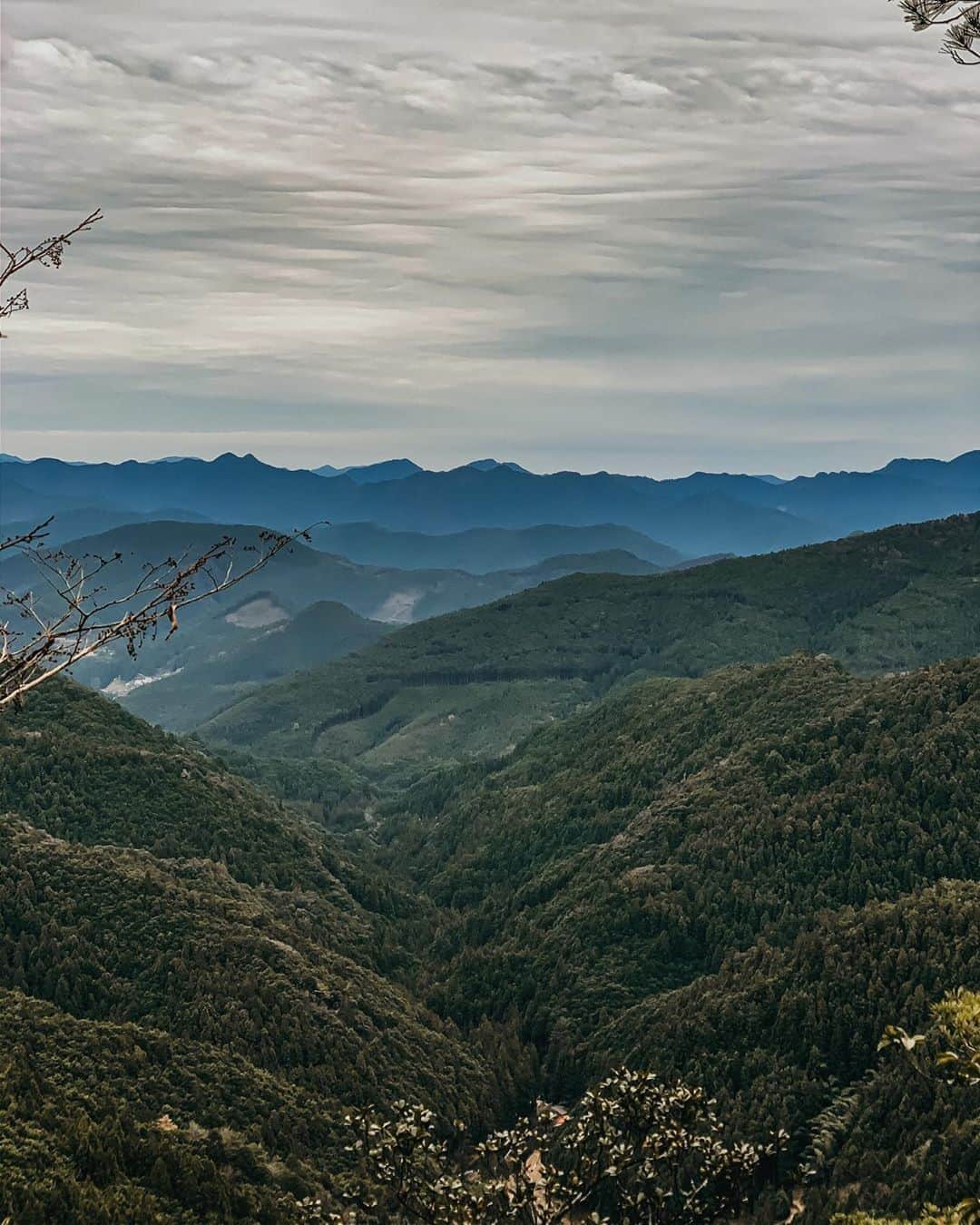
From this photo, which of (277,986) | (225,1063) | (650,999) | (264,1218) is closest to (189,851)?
(277,986)

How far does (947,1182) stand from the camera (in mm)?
76812

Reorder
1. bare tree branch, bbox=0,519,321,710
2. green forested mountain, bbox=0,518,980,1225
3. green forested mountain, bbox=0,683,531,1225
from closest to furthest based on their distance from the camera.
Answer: bare tree branch, bbox=0,519,321,710
green forested mountain, bbox=0,683,531,1225
green forested mountain, bbox=0,518,980,1225

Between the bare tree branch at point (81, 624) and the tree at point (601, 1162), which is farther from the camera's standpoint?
the tree at point (601, 1162)

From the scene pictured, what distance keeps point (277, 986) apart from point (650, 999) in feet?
151

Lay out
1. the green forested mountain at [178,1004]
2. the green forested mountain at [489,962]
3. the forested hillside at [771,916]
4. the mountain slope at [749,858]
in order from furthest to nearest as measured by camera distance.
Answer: the mountain slope at [749,858] → the forested hillside at [771,916] → the green forested mountain at [489,962] → the green forested mountain at [178,1004]

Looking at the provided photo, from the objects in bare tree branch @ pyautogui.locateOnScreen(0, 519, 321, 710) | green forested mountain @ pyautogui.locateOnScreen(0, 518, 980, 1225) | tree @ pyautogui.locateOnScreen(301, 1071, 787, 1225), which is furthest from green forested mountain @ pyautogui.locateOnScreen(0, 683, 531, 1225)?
bare tree branch @ pyautogui.locateOnScreen(0, 519, 321, 710)

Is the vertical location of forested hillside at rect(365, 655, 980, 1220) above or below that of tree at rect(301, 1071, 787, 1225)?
below

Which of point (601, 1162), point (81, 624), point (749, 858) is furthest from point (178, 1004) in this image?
point (81, 624)

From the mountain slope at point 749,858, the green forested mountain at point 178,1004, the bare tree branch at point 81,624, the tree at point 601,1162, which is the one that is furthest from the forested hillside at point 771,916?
the bare tree branch at point 81,624

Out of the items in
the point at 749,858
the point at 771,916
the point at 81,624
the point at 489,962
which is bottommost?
the point at 489,962

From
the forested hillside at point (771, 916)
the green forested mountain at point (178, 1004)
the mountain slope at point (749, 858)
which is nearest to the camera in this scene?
the green forested mountain at point (178, 1004)

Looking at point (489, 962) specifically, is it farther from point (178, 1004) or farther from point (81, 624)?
point (81, 624)

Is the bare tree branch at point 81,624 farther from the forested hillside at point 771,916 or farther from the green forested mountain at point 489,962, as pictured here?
the forested hillside at point 771,916

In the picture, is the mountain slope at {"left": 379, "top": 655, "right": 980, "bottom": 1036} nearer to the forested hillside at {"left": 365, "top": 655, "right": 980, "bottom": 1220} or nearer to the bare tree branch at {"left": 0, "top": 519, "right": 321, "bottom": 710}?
the forested hillside at {"left": 365, "top": 655, "right": 980, "bottom": 1220}
